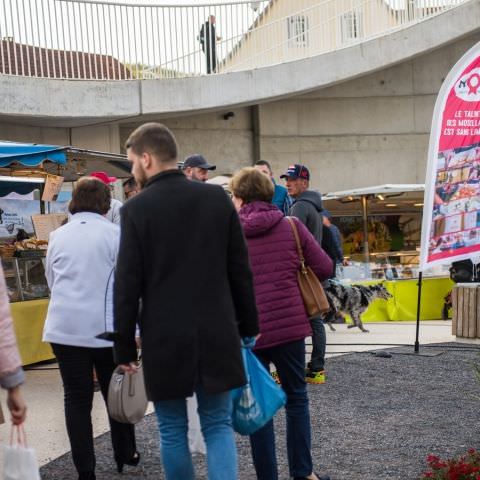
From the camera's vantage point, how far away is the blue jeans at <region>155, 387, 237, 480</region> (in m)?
3.42

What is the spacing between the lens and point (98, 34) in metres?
17.6

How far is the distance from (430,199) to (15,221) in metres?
5.50

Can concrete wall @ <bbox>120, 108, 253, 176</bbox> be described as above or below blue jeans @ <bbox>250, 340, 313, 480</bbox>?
above

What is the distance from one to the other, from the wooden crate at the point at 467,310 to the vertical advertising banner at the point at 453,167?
1.28 metres

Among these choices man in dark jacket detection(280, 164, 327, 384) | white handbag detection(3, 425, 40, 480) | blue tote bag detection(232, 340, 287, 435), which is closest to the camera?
white handbag detection(3, 425, 40, 480)

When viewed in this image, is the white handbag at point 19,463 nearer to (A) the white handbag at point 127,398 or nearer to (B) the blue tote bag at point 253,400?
(B) the blue tote bag at point 253,400

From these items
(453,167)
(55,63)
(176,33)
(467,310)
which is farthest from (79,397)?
(176,33)

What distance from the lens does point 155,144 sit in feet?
11.6

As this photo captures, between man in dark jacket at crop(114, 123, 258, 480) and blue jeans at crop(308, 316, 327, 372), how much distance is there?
3.63 meters

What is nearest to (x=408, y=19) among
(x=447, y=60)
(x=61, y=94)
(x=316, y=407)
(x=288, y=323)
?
(x=447, y=60)

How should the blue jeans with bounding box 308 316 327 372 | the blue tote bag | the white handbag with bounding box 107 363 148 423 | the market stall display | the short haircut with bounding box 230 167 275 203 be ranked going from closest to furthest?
1. the blue tote bag
2. the white handbag with bounding box 107 363 148 423
3. the short haircut with bounding box 230 167 275 203
4. the blue jeans with bounding box 308 316 327 372
5. the market stall display

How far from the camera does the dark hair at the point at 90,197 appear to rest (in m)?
4.64

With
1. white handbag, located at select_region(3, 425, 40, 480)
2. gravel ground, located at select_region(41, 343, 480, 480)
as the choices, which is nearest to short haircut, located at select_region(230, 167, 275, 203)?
gravel ground, located at select_region(41, 343, 480, 480)

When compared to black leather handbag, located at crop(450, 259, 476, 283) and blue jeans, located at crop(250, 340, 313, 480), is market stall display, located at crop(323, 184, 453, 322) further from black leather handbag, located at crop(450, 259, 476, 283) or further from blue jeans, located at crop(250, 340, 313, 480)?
blue jeans, located at crop(250, 340, 313, 480)
